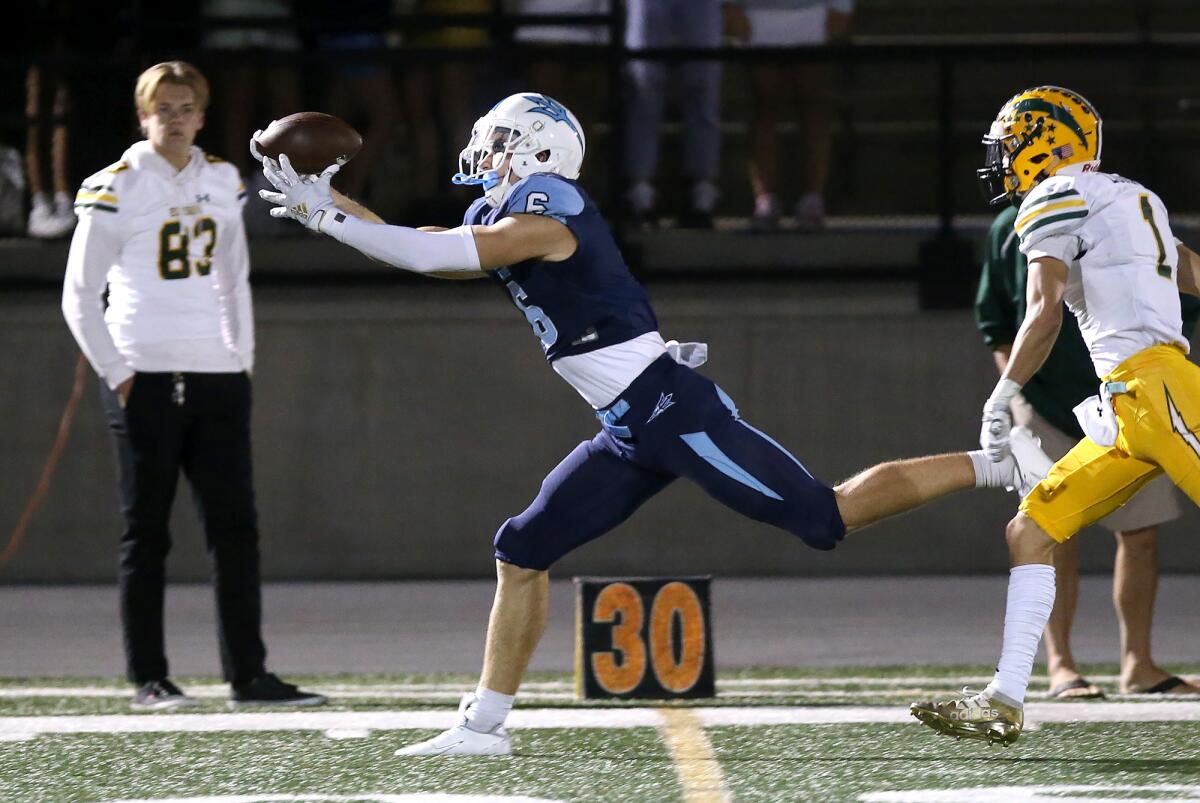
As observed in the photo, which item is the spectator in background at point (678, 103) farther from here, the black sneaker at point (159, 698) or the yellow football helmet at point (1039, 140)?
the yellow football helmet at point (1039, 140)

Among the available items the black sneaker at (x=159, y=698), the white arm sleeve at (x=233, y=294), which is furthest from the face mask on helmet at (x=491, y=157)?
the black sneaker at (x=159, y=698)

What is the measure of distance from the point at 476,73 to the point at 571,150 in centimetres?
500

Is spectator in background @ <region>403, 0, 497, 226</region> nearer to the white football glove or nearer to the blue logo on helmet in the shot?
the blue logo on helmet

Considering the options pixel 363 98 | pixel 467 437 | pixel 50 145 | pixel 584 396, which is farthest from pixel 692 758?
pixel 50 145

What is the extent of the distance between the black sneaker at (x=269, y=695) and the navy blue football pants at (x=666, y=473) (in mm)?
1353

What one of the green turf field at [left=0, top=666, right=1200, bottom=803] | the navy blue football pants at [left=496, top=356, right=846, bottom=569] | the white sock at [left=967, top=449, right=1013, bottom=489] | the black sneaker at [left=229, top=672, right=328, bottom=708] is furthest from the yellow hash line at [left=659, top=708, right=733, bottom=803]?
the black sneaker at [left=229, top=672, right=328, bottom=708]

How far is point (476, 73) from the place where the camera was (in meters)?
10.4

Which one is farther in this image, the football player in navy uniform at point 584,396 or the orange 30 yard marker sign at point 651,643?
the orange 30 yard marker sign at point 651,643

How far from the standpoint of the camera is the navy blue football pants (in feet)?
17.6

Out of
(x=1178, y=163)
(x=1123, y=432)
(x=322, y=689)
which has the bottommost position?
(x=322, y=689)

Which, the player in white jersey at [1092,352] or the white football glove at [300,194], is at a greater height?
the white football glove at [300,194]

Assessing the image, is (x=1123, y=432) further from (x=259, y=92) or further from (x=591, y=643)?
(x=259, y=92)

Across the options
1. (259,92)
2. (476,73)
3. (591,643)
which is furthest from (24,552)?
(591,643)

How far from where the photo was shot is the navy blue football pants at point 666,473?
212 inches
